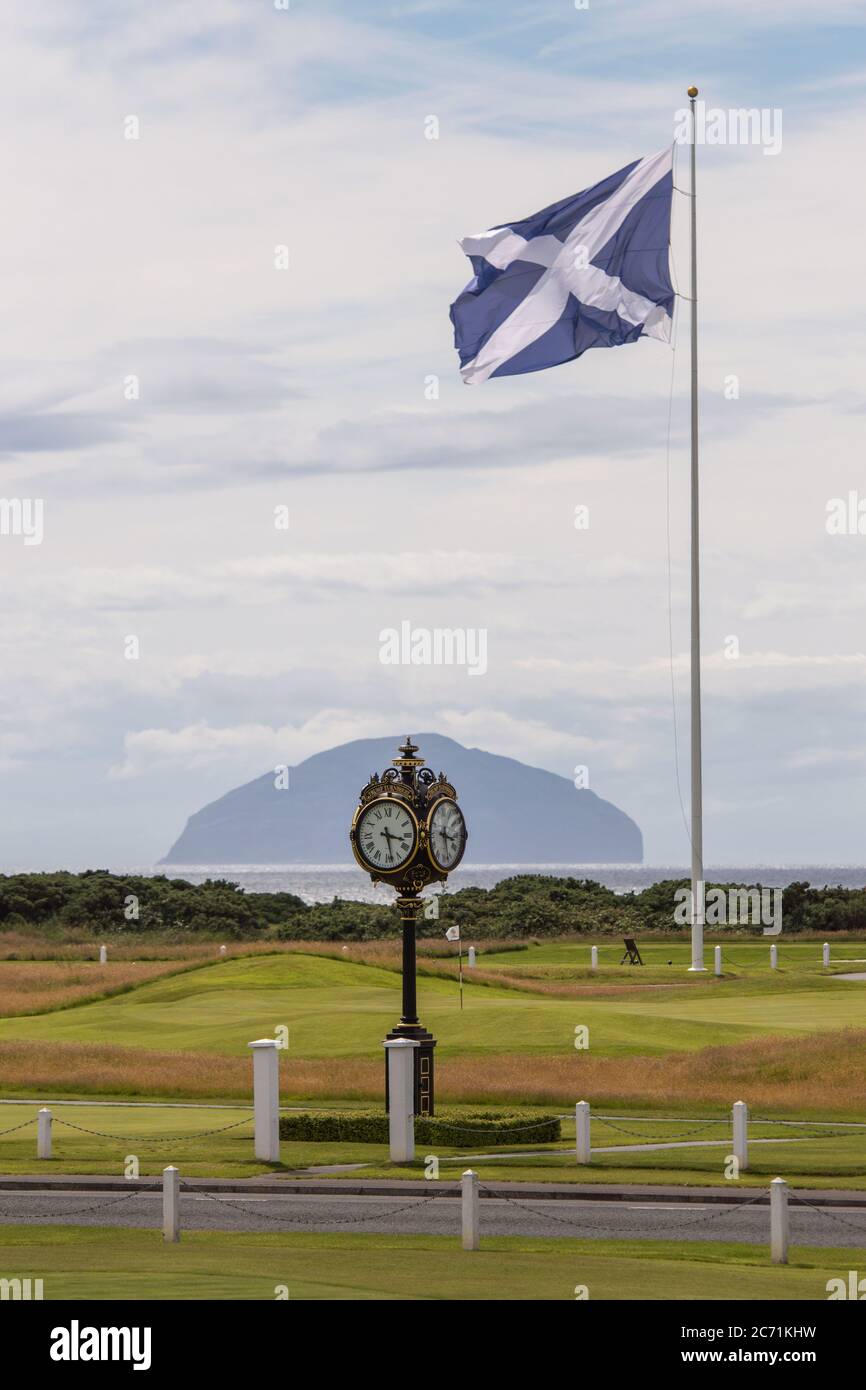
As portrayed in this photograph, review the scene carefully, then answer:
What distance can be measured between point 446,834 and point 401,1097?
14.0 ft

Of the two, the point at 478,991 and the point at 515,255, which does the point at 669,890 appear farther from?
the point at 515,255

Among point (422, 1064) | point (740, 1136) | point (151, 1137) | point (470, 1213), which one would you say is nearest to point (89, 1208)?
point (470, 1213)

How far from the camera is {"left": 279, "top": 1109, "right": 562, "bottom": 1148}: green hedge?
99.8ft

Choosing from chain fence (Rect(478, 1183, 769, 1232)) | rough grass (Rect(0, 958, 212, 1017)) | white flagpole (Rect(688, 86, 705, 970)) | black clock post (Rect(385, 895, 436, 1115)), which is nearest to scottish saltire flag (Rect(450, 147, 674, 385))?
white flagpole (Rect(688, 86, 705, 970))

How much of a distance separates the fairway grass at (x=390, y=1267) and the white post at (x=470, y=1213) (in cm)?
16

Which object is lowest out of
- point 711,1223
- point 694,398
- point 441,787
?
point 711,1223

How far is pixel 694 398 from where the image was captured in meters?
53.6

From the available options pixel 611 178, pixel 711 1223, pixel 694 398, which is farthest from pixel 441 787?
pixel 694 398

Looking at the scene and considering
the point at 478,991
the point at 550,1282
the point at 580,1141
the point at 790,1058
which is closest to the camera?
the point at 550,1282

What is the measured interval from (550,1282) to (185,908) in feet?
245

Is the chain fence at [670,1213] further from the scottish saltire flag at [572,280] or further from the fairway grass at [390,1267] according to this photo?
the scottish saltire flag at [572,280]

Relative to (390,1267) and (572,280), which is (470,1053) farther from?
(390,1267)

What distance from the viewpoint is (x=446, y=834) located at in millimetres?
30906

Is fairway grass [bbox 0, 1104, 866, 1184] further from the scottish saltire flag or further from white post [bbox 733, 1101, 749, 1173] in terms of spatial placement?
the scottish saltire flag
